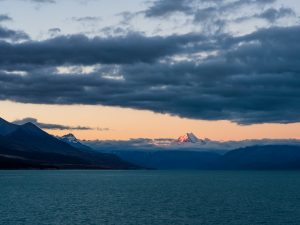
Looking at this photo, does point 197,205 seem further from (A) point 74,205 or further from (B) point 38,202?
(B) point 38,202

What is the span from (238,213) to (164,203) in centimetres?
3259

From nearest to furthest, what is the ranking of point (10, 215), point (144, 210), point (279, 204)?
point (10, 215), point (144, 210), point (279, 204)

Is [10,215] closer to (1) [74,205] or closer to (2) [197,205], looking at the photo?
(1) [74,205]

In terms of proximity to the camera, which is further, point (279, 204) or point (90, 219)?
point (279, 204)

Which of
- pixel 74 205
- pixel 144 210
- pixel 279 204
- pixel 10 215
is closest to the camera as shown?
pixel 10 215

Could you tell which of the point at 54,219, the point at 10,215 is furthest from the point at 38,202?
the point at 54,219

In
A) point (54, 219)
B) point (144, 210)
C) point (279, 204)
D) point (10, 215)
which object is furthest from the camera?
point (279, 204)

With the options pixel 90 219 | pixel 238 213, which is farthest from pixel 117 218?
pixel 238 213

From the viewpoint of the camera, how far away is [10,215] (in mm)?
131500

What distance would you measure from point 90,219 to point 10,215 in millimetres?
23515

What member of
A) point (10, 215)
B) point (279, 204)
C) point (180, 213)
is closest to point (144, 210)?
point (180, 213)

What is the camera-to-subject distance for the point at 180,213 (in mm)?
136500

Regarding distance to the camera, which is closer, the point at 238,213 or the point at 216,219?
the point at 216,219

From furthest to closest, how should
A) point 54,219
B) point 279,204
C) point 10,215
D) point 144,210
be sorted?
point 279,204
point 144,210
point 10,215
point 54,219
